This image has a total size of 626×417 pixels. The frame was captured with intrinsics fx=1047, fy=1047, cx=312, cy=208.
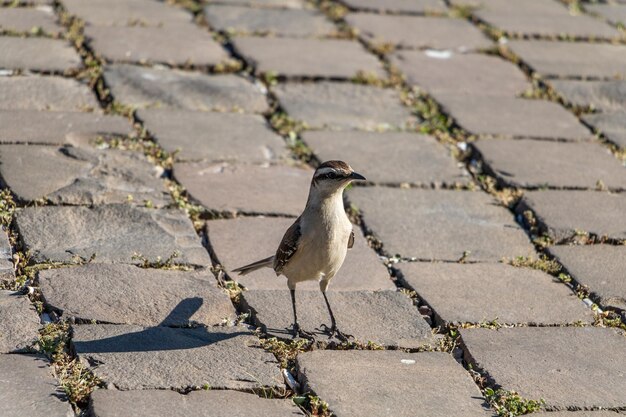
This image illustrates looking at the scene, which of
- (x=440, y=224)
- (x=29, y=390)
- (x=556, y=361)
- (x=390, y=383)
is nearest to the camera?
(x=29, y=390)

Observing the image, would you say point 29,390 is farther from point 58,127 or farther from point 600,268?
point 600,268

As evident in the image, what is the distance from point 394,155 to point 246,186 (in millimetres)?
1197

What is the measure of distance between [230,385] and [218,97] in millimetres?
3606

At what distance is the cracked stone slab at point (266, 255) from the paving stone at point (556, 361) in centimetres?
74

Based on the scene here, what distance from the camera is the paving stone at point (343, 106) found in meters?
7.73

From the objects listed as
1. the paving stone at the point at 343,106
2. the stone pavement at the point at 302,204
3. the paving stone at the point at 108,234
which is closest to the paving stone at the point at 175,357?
the stone pavement at the point at 302,204

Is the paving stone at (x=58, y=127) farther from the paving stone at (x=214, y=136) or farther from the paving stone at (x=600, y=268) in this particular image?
the paving stone at (x=600, y=268)

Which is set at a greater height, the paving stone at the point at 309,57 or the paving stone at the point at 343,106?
the paving stone at the point at 309,57

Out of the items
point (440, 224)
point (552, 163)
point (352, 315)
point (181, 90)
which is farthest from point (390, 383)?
point (181, 90)

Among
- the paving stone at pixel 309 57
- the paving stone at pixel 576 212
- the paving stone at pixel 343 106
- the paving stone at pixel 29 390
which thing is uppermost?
the paving stone at pixel 309 57

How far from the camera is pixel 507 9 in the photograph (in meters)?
10.3

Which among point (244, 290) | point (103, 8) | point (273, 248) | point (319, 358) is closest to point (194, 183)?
point (273, 248)

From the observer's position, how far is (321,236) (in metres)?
5.16

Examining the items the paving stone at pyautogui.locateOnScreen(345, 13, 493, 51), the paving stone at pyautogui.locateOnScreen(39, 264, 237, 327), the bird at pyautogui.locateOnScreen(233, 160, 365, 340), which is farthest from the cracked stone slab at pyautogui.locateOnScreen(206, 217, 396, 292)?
the paving stone at pyautogui.locateOnScreen(345, 13, 493, 51)
